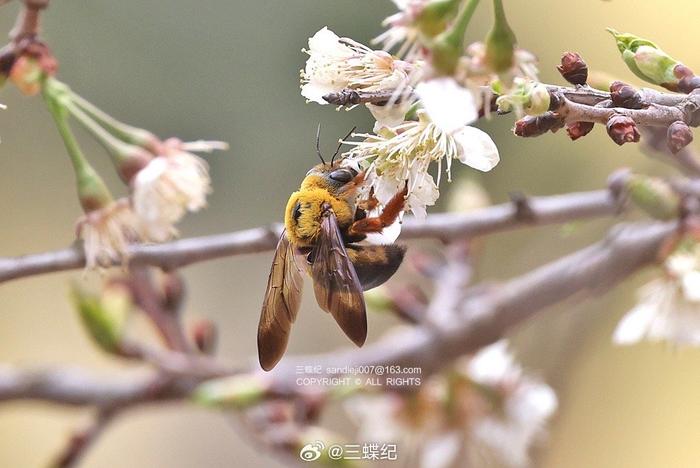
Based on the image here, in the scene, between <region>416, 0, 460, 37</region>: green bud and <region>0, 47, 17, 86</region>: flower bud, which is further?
<region>0, 47, 17, 86</region>: flower bud

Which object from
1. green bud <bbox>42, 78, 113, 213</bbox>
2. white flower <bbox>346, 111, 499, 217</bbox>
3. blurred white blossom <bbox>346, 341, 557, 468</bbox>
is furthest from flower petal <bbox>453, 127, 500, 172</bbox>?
blurred white blossom <bbox>346, 341, 557, 468</bbox>

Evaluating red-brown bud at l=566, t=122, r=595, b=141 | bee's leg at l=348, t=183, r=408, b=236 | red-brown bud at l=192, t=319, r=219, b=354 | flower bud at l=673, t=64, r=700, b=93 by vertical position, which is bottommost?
red-brown bud at l=192, t=319, r=219, b=354

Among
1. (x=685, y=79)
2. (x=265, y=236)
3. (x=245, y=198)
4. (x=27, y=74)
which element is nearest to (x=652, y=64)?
(x=685, y=79)

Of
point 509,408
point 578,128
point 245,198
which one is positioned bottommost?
point 245,198

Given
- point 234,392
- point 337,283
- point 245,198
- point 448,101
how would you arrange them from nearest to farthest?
1. point 448,101
2. point 337,283
3. point 234,392
4. point 245,198

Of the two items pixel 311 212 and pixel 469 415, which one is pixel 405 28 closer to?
pixel 311 212

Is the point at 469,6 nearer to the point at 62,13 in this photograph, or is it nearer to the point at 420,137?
the point at 420,137

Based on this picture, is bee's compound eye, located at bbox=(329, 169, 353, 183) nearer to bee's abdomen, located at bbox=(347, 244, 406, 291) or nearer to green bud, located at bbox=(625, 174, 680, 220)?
bee's abdomen, located at bbox=(347, 244, 406, 291)

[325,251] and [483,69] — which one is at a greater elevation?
[483,69]

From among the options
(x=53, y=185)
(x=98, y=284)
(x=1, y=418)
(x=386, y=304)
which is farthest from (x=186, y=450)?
(x=386, y=304)
